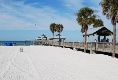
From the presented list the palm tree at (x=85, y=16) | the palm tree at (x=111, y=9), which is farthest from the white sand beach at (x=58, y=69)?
the palm tree at (x=85, y=16)

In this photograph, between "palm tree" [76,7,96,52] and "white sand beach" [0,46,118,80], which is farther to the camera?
"palm tree" [76,7,96,52]

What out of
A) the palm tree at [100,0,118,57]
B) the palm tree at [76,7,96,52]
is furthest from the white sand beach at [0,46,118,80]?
the palm tree at [76,7,96,52]

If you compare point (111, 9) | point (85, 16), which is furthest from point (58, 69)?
point (85, 16)

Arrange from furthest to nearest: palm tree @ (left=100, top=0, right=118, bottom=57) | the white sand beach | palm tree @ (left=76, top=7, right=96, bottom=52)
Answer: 1. palm tree @ (left=76, top=7, right=96, bottom=52)
2. palm tree @ (left=100, top=0, right=118, bottom=57)
3. the white sand beach

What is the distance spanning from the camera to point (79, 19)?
39844mm

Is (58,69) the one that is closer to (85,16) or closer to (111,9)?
(111,9)

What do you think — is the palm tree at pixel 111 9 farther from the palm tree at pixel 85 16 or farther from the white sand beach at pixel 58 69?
the palm tree at pixel 85 16

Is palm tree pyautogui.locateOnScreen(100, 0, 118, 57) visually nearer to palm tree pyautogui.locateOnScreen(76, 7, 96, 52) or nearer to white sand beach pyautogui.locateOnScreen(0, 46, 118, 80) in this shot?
white sand beach pyautogui.locateOnScreen(0, 46, 118, 80)

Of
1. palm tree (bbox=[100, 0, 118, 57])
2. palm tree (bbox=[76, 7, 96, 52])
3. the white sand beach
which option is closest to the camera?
the white sand beach

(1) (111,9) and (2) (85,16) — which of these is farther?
(2) (85,16)

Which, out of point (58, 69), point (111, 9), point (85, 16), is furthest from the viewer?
point (85, 16)

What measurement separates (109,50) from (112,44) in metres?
1.04

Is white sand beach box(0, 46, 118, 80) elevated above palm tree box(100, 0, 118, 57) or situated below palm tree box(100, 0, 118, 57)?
below

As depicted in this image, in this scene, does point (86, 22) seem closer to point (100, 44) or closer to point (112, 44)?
point (100, 44)
